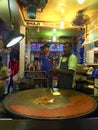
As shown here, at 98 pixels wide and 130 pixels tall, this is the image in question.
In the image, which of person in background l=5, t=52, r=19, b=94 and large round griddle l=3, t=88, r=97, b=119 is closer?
large round griddle l=3, t=88, r=97, b=119

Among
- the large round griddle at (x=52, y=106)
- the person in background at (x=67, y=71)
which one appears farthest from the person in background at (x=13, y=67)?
the large round griddle at (x=52, y=106)

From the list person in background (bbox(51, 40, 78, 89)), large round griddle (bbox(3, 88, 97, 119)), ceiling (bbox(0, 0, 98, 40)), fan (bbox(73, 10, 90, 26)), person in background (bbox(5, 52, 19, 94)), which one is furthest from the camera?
person in background (bbox(5, 52, 19, 94))

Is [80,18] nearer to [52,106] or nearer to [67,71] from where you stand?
[67,71]

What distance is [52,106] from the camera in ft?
5.86

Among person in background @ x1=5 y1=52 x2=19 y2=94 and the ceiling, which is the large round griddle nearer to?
the ceiling

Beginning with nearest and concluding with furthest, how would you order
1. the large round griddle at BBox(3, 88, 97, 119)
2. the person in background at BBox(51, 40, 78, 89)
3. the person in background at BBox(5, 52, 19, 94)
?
the large round griddle at BBox(3, 88, 97, 119), the person in background at BBox(51, 40, 78, 89), the person in background at BBox(5, 52, 19, 94)

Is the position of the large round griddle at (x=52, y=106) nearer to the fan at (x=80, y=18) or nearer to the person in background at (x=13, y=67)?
the fan at (x=80, y=18)

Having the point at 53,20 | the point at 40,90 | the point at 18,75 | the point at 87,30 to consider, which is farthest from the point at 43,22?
the point at 40,90

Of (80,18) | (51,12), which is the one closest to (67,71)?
(80,18)

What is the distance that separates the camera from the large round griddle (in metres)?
1.48

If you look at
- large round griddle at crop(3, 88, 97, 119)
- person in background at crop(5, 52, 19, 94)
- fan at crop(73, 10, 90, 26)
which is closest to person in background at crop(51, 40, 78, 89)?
large round griddle at crop(3, 88, 97, 119)

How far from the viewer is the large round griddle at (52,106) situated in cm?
148

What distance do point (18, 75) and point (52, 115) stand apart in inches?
176

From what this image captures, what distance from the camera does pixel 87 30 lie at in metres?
5.78
